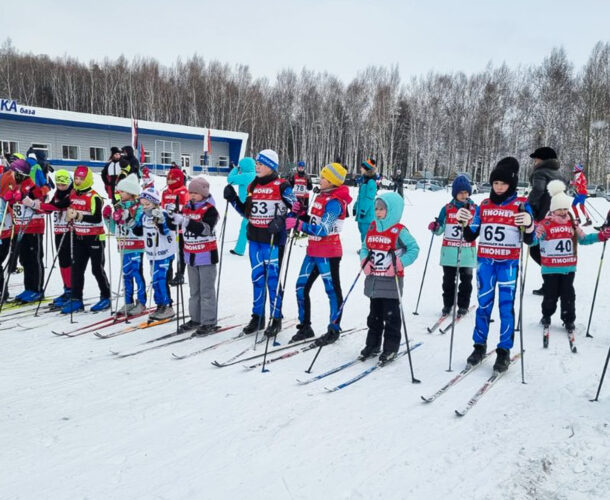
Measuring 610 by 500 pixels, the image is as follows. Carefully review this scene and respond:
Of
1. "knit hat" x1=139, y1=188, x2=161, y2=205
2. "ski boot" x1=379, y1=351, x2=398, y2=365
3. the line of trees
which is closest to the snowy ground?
"ski boot" x1=379, y1=351, x2=398, y2=365

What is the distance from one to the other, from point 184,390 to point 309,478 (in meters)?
1.50

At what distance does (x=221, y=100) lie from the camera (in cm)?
4538

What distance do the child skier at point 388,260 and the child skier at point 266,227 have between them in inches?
42.7

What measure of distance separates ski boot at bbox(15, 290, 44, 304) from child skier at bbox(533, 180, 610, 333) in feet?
21.7

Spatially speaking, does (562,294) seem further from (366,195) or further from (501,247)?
(366,195)

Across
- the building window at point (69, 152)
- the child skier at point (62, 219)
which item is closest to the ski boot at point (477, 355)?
the child skier at point (62, 219)

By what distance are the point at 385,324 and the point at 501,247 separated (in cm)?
125

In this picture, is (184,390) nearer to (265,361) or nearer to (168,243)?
(265,361)

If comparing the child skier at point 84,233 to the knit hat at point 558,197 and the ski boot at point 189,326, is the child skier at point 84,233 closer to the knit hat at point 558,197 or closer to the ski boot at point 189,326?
the ski boot at point 189,326

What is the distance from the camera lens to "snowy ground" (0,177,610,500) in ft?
8.08

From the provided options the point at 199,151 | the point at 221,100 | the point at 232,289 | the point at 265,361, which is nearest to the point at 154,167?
the point at 199,151

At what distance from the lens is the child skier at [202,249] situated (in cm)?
503

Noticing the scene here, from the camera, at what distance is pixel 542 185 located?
570 cm

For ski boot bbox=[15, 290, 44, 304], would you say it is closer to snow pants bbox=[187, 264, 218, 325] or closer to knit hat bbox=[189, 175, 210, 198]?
snow pants bbox=[187, 264, 218, 325]
